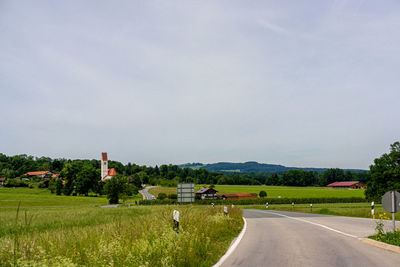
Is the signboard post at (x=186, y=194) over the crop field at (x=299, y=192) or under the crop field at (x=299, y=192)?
over

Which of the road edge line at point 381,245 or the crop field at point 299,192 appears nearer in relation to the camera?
the road edge line at point 381,245

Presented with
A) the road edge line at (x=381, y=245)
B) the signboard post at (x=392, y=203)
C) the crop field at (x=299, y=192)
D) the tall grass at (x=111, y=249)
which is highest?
the signboard post at (x=392, y=203)

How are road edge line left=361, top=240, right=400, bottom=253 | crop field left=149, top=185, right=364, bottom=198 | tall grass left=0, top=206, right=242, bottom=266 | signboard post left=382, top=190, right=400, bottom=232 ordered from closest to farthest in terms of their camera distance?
tall grass left=0, top=206, right=242, bottom=266
road edge line left=361, top=240, right=400, bottom=253
signboard post left=382, top=190, right=400, bottom=232
crop field left=149, top=185, right=364, bottom=198

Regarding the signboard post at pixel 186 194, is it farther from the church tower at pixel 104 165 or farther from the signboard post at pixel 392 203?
the church tower at pixel 104 165

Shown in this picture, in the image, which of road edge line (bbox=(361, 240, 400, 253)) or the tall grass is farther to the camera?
road edge line (bbox=(361, 240, 400, 253))

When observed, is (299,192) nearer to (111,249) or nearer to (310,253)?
(310,253)

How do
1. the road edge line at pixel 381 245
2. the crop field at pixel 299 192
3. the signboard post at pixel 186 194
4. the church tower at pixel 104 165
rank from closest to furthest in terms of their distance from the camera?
the road edge line at pixel 381 245 → the signboard post at pixel 186 194 → the crop field at pixel 299 192 → the church tower at pixel 104 165

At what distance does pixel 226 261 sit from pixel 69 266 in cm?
380

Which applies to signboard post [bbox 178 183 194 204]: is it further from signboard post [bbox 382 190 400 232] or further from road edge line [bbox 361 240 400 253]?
signboard post [bbox 382 190 400 232]

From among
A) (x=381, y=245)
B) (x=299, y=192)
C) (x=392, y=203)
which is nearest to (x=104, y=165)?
(x=299, y=192)

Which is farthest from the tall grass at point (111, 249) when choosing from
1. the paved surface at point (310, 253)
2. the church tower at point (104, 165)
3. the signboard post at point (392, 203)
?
the church tower at point (104, 165)

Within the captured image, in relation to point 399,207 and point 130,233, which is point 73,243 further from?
point 399,207

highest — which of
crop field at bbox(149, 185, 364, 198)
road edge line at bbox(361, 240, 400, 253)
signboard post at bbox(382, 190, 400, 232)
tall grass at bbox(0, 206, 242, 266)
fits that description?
signboard post at bbox(382, 190, 400, 232)

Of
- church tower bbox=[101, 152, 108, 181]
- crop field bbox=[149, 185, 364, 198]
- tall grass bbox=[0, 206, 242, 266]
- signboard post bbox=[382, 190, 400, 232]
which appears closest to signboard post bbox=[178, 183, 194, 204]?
tall grass bbox=[0, 206, 242, 266]
